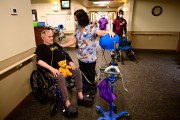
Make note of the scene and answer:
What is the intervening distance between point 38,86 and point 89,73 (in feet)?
2.58

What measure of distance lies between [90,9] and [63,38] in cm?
518

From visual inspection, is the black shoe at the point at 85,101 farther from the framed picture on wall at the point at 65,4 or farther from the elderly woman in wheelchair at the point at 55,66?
the framed picture on wall at the point at 65,4

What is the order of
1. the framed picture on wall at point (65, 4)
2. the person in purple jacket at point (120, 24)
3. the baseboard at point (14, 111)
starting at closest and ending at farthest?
the baseboard at point (14, 111)
the person in purple jacket at point (120, 24)
the framed picture on wall at point (65, 4)

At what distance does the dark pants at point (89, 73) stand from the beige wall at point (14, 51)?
851 mm

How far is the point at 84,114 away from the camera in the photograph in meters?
1.93

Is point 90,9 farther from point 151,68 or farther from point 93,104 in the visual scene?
point 93,104

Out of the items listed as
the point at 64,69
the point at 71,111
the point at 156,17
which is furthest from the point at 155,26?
the point at 71,111

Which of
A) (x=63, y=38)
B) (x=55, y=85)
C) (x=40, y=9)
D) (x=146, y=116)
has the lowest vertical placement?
(x=146, y=116)

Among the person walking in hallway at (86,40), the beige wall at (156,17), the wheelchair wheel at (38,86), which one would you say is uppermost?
the beige wall at (156,17)

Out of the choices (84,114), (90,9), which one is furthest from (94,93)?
(90,9)

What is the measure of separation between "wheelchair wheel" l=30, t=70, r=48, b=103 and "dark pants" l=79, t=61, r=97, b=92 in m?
0.62

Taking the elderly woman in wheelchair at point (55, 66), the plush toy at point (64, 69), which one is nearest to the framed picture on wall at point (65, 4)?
the elderly woman in wheelchair at point (55, 66)

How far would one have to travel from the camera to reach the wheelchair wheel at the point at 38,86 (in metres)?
1.97

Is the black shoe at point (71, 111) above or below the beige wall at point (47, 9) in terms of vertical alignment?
below
